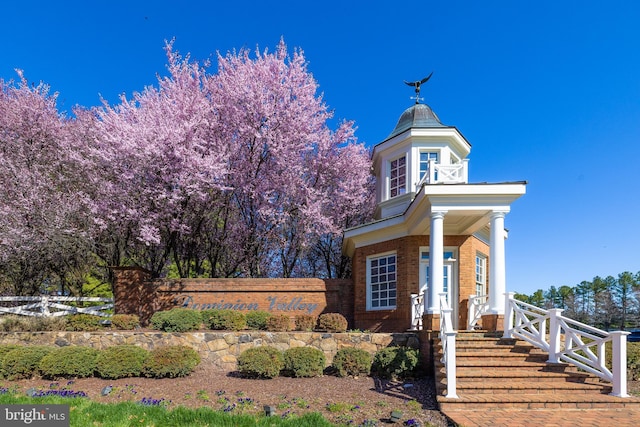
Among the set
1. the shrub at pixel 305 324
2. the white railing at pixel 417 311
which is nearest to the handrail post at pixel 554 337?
the white railing at pixel 417 311

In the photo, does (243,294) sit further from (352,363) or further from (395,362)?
(395,362)

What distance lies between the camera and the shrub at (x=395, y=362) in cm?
900

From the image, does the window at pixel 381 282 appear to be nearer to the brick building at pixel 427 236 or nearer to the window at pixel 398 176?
the brick building at pixel 427 236

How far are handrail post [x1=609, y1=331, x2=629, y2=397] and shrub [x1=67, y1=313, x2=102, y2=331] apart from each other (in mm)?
12291

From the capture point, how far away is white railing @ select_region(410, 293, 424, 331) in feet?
36.5

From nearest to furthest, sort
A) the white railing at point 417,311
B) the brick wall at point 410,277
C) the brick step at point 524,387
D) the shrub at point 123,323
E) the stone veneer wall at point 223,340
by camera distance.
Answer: the brick step at point 524,387, the stone veneer wall at point 223,340, the white railing at point 417,311, the shrub at point 123,323, the brick wall at point 410,277

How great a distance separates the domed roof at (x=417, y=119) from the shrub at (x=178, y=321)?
9.26 m

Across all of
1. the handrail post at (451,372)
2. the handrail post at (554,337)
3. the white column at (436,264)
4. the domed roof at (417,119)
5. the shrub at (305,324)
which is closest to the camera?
the handrail post at (451,372)

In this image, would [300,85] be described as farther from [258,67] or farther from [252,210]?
[252,210]

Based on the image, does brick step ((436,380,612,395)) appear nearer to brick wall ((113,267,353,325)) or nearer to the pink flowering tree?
brick wall ((113,267,353,325))

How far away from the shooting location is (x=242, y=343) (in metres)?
10.4

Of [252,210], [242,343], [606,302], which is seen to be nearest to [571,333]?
[242,343]

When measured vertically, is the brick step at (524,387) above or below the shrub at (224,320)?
below

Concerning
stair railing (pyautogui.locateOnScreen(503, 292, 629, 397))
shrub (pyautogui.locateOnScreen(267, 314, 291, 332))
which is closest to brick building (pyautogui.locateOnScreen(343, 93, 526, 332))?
stair railing (pyautogui.locateOnScreen(503, 292, 629, 397))
